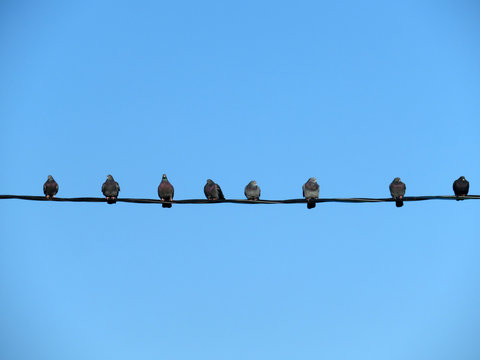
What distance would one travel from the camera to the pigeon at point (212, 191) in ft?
68.0

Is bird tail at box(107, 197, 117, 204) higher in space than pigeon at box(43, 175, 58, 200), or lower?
lower

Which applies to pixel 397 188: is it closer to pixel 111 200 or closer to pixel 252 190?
pixel 252 190

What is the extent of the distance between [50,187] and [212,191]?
13.0 ft

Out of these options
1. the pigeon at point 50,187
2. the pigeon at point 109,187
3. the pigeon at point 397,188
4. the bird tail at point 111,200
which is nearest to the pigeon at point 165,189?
the pigeon at point 109,187

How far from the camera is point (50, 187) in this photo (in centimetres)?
2022

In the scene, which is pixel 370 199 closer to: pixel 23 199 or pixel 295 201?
pixel 295 201

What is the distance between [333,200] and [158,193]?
6259 millimetres

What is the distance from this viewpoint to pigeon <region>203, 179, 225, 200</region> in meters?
20.7

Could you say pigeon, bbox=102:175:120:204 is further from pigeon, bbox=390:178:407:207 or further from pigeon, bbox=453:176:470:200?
pigeon, bbox=453:176:470:200

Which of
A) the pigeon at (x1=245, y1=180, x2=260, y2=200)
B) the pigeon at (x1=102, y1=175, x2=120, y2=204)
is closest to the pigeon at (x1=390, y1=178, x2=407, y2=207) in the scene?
the pigeon at (x1=245, y1=180, x2=260, y2=200)

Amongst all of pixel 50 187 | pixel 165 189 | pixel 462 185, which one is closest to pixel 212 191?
pixel 165 189

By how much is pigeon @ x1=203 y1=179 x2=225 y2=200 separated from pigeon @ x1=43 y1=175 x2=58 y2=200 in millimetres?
3675

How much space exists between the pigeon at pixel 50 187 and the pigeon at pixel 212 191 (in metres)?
3.67

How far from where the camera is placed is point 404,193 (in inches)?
778
